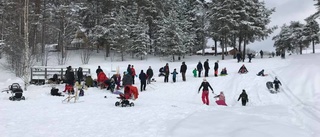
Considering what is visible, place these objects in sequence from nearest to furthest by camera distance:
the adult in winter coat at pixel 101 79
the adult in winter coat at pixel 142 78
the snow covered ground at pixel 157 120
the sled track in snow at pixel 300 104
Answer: the snow covered ground at pixel 157 120
the sled track in snow at pixel 300 104
the adult in winter coat at pixel 142 78
the adult in winter coat at pixel 101 79

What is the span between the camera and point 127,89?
608 inches

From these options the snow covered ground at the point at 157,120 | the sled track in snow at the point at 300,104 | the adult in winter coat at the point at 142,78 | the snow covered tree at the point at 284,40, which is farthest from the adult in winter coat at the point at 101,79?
the snow covered tree at the point at 284,40

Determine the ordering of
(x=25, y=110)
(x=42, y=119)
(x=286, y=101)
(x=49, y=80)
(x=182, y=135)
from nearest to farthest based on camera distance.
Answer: (x=182, y=135) → (x=42, y=119) → (x=25, y=110) → (x=286, y=101) → (x=49, y=80)

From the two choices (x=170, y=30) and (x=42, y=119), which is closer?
(x=42, y=119)

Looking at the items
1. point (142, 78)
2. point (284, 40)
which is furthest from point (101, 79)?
point (284, 40)

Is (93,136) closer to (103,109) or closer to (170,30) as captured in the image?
(103,109)

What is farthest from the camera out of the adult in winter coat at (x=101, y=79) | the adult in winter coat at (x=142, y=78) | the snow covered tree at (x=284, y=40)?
the snow covered tree at (x=284, y=40)

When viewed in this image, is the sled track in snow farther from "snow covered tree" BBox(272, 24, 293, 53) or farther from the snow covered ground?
"snow covered tree" BBox(272, 24, 293, 53)

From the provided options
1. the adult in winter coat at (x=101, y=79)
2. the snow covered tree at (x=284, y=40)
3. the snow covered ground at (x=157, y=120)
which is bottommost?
the snow covered ground at (x=157, y=120)

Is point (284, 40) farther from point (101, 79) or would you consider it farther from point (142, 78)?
point (101, 79)

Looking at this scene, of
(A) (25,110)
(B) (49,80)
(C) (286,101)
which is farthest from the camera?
(B) (49,80)

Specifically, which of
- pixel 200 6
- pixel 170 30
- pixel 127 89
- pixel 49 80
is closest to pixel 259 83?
pixel 127 89

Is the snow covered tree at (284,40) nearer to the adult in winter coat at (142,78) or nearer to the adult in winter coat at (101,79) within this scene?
the adult in winter coat at (142,78)

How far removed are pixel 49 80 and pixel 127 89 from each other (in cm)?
949
